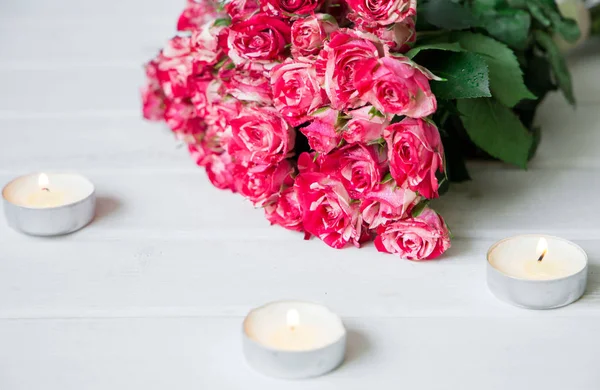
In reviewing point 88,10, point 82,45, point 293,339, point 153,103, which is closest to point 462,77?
point 293,339

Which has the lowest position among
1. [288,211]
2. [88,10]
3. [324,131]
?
[88,10]

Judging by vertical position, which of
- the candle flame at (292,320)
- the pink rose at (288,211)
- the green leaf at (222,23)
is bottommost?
the pink rose at (288,211)

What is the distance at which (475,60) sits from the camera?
32.8 inches

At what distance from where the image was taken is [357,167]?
829mm

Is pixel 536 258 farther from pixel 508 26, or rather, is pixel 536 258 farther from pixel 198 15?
pixel 198 15

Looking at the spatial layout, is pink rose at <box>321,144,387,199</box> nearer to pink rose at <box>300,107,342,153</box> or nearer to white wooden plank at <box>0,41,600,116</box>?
pink rose at <box>300,107,342,153</box>

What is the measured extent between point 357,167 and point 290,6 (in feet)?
0.59

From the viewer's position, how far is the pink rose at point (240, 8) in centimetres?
90

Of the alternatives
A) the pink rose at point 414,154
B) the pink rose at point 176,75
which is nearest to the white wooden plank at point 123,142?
the pink rose at point 176,75

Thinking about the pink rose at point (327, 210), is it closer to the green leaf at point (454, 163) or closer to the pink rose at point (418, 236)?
the pink rose at point (418, 236)

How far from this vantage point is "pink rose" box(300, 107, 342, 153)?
0.81m

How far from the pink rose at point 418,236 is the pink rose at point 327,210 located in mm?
34

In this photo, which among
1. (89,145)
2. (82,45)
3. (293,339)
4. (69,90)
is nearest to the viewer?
(293,339)

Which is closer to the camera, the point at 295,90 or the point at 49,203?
the point at 295,90
